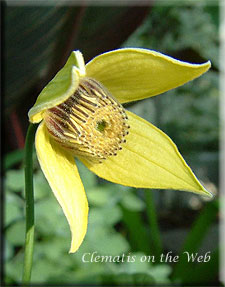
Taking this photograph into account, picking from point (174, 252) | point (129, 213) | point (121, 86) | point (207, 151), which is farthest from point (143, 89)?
point (207, 151)

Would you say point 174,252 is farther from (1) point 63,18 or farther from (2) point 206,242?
(1) point 63,18

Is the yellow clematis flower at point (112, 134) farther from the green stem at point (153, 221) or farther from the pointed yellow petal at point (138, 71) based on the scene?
the green stem at point (153, 221)

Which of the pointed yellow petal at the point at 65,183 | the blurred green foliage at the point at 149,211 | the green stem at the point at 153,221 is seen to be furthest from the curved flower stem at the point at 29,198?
the green stem at the point at 153,221

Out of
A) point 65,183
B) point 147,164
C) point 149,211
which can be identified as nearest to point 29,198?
point 65,183

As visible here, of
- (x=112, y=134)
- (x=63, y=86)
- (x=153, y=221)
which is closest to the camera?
(x=63, y=86)

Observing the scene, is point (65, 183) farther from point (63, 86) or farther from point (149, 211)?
point (149, 211)

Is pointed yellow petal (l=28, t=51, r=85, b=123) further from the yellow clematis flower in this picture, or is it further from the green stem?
the green stem

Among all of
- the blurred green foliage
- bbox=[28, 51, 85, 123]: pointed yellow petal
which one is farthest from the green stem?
bbox=[28, 51, 85, 123]: pointed yellow petal
